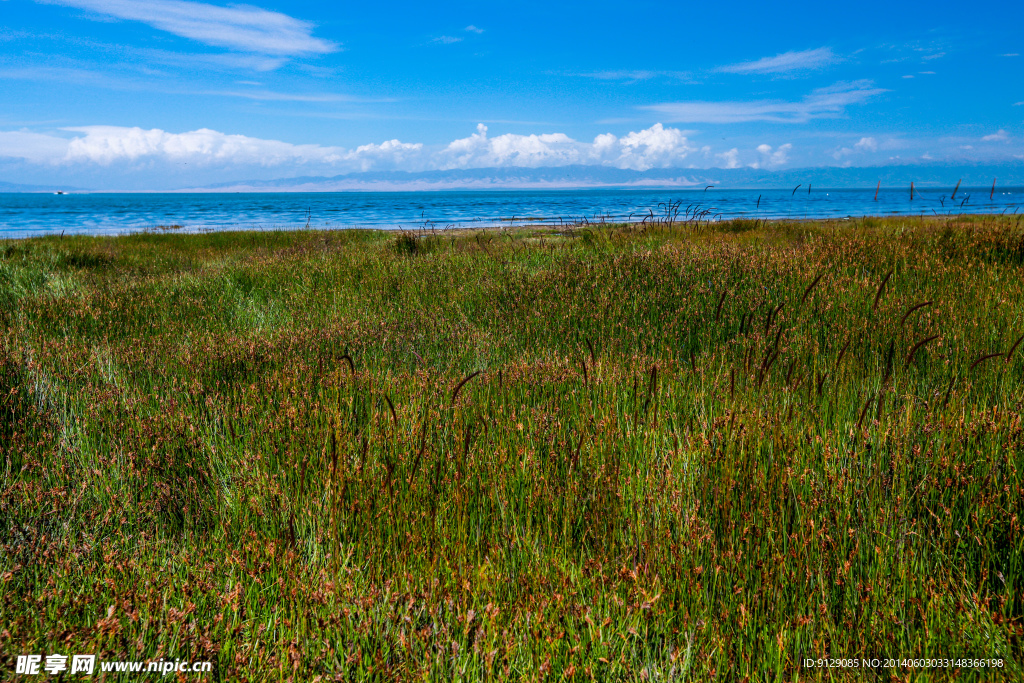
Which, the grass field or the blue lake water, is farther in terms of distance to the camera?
the blue lake water

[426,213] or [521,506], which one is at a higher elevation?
[426,213]

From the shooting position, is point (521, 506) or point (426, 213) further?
point (426, 213)

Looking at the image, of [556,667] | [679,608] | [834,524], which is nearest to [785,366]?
[834,524]

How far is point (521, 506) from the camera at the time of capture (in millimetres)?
2215

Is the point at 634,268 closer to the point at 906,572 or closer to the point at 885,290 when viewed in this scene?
the point at 885,290

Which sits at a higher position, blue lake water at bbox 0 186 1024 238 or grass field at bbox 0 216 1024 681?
blue lake water at bbox 0 186 1024 238

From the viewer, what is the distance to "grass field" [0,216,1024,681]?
1452 millimetres

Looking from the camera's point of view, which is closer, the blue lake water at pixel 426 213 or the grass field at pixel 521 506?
the grass field at pixel 521 506

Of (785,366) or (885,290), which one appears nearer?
(785,366)

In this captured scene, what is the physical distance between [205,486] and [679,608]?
7.00ft

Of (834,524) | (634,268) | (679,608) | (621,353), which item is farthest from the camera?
(634,268)

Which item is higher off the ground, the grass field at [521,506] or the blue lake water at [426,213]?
the blue lake water at [426,213]

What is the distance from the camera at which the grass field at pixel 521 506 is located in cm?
145

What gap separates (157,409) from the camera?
3074mm
